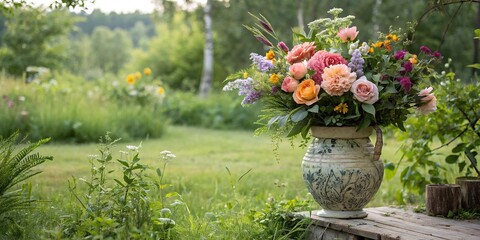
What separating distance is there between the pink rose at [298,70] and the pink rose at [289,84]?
1.1 inches

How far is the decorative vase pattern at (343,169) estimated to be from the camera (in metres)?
3.06

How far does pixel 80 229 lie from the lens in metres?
2.88

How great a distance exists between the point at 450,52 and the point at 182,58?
12461 mm

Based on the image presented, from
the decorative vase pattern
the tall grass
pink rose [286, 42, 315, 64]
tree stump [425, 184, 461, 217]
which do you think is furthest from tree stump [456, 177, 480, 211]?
the tall grass

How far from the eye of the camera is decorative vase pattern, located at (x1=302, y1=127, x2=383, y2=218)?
3059 mm

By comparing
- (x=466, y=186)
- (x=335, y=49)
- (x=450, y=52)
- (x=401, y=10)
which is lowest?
(x=466, y=186)

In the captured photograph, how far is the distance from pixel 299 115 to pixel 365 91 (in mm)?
342

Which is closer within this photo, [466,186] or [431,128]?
[466,186]

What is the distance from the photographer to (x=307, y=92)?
297cm

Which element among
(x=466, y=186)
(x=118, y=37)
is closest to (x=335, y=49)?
(x=466, y=186)

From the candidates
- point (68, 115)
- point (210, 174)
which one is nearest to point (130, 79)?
point (68, 115)

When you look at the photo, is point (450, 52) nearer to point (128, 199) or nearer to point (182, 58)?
point (182, 58)

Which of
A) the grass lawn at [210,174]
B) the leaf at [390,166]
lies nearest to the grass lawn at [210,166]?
the grass lawn at [210,174]

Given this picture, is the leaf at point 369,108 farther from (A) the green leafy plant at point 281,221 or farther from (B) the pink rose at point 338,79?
(A) the green leafy plant at point 281,221
